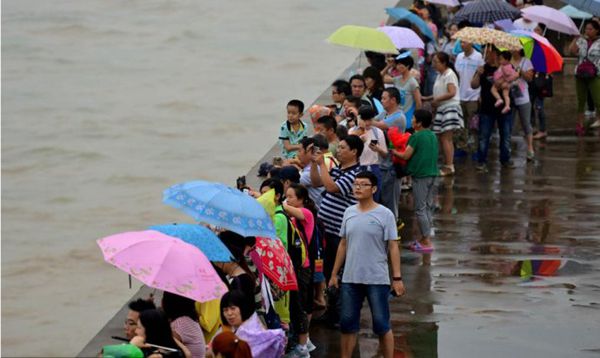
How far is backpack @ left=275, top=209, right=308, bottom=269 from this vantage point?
38.1 feet

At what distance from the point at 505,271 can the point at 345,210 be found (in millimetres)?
2638

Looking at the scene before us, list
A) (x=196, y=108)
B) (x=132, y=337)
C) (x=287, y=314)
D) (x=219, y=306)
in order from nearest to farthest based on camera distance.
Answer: (x=132, y=337) < (x=219, y=306) < (x=287, y=314) < (x=196, y=108)

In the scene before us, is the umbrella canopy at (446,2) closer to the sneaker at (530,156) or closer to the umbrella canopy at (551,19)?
the umbrella canopy at (551,19)

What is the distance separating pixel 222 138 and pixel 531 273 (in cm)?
1993

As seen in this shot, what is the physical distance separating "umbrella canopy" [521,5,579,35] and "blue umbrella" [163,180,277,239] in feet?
41.3

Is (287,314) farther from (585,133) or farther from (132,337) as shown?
(585,133)

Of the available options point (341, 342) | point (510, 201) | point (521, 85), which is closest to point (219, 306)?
point (341, 342)

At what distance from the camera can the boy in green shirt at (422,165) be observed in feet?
49.2

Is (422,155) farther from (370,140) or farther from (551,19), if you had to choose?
(551,19)

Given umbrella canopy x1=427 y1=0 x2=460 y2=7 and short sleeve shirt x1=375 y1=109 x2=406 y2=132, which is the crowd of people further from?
umbrella canopy x1=427 y1=0 x2=460 y2=7

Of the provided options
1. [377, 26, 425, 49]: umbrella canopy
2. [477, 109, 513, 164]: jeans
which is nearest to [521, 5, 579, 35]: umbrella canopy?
[477, 109, 513, 164]: jeans

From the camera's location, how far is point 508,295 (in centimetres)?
1339

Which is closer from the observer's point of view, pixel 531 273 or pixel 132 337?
pixel 132 337

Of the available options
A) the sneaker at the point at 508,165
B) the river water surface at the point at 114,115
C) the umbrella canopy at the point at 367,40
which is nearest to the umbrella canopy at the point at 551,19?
the sneaker at the point at 508,165
